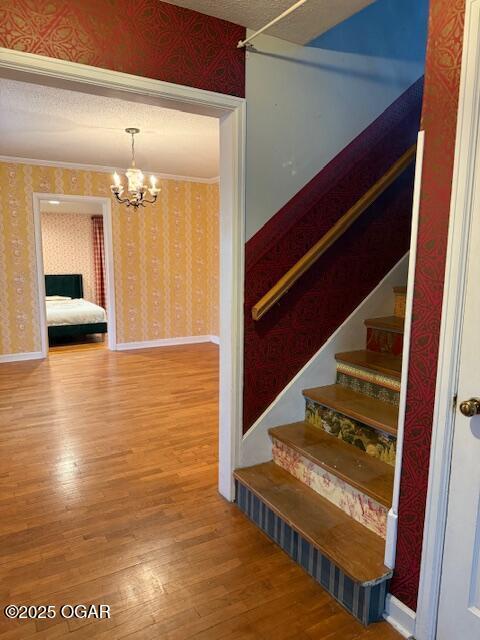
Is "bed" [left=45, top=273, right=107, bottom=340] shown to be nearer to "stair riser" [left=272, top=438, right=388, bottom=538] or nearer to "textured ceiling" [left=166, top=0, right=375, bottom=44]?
"stair riser" [left=272, top=438, right=388, bottom=538]

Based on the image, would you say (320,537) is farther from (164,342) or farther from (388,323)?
(164,342)

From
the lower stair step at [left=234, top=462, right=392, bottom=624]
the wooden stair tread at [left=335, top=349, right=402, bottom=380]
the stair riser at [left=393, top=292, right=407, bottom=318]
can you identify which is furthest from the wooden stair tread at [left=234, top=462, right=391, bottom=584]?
the stair riser at [left=393, top=292, right=407, bottom=318]

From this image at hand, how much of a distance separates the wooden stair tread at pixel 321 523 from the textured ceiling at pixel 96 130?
102 inches

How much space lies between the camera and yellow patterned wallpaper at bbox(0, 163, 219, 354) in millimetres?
5156

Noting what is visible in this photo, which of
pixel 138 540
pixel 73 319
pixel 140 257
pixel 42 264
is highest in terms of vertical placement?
pixel 140 257

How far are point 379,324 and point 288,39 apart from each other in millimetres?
1593

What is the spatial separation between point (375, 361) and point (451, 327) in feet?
3.32

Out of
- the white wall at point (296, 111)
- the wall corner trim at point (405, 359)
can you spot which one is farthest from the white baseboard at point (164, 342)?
the wall corner trim at point (405, 359)

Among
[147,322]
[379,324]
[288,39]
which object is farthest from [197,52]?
[147,322]

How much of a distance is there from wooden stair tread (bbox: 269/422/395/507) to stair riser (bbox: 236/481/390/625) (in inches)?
12.2

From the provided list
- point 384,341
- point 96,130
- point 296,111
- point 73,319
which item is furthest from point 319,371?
point 73,319

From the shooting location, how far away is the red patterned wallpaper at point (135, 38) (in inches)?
61.4

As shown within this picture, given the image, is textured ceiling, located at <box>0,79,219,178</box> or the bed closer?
textured ceiling, located at <box>0,79,219,178</box>

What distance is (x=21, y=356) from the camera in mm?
5363
